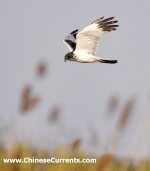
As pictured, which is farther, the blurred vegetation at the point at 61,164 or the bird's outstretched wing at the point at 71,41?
the bird's outstretched wing at the point at 71,41

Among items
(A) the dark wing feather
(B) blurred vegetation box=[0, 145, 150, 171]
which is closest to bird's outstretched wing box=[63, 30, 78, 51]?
(A) the dark wing feather

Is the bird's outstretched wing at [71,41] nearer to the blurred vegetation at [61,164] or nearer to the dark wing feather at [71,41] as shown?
the dark wing feather at [71,41]

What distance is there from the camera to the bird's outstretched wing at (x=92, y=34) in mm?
6977

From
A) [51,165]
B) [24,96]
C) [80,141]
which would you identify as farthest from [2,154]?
[24,96]

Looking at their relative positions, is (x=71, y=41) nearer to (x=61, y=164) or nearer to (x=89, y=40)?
(x=89, y=40)

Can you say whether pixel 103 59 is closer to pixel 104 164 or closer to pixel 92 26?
pixel 92 26

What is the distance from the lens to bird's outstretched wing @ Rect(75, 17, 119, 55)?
6977 mm

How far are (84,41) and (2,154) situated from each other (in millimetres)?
3004

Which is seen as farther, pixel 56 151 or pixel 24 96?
pixel 56 151

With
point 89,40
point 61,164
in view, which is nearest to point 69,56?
point 89,40

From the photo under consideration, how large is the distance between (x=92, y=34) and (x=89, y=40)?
9 centimetres

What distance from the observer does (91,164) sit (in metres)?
4.65

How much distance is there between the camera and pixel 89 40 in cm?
710

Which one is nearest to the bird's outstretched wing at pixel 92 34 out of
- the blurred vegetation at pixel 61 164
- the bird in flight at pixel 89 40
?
the bird in flight at pixel 89 40
